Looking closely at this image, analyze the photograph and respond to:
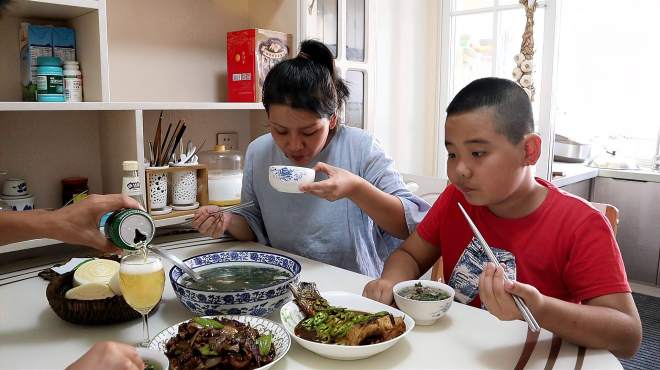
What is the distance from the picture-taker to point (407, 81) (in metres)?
3.42

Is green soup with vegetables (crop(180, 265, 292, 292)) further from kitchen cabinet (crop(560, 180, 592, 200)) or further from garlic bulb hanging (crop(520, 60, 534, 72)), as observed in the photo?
kitchen cabinet (crop(560, 180, 592, 200))

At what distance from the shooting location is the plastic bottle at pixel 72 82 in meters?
1.78

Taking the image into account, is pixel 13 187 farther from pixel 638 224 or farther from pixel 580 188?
pixel 638 224

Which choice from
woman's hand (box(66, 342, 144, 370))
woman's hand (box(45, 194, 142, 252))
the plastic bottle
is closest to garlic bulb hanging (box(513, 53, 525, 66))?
the plastic bottle

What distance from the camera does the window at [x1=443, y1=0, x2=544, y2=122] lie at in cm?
324

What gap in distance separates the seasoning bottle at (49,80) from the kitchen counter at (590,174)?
2.65 m

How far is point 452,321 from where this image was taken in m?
1.11

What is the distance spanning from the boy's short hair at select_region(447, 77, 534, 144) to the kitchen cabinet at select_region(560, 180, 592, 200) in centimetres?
231

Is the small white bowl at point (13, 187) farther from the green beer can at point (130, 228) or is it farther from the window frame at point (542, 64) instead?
the window frame at point (542, 64)

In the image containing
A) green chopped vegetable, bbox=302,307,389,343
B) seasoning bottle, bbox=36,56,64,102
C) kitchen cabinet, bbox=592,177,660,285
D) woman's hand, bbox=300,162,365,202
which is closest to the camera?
green chopped vegetable, bbox=302,307,389,343

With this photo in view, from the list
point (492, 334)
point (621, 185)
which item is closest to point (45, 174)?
point (492, 334)

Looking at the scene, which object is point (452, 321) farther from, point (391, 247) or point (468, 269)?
point (391, 247)

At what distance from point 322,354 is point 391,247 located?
0.85 metres

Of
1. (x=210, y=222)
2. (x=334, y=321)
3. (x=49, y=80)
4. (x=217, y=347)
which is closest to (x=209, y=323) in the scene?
(x=217, y=347)
